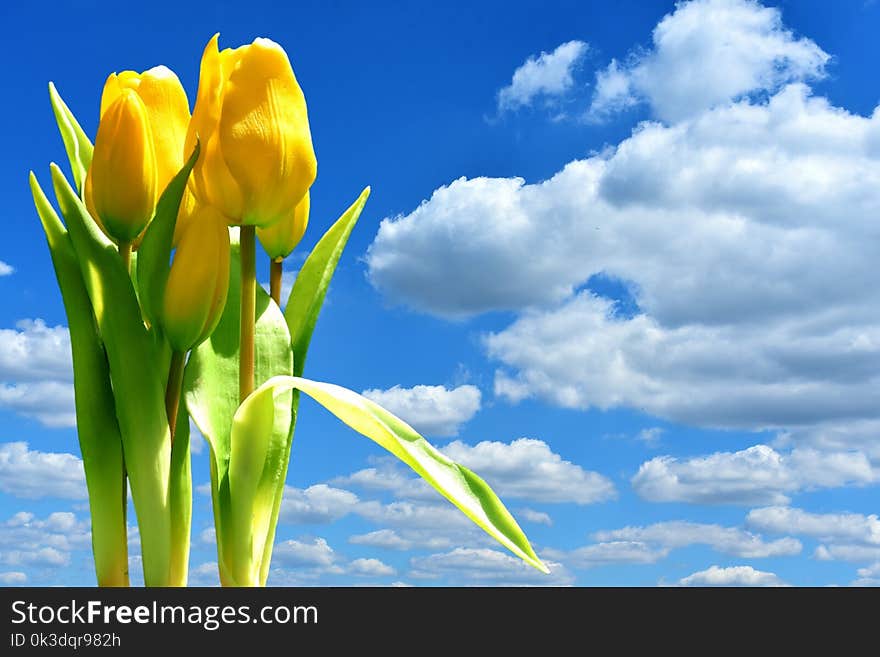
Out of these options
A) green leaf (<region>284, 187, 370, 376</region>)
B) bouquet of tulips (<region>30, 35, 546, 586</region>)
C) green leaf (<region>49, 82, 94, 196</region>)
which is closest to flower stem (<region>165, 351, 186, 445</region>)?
bouquet of tulips (<region>30, 35, 546, 586</region>)

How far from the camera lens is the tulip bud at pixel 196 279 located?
5.05 feet

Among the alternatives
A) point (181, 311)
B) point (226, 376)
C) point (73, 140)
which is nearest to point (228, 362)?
point (226, 376)

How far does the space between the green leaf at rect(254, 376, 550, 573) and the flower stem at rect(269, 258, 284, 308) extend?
1.05 feet

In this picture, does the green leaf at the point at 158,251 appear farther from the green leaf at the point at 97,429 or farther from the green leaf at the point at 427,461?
the green leaf at the point at 427,461

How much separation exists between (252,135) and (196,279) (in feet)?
0.79

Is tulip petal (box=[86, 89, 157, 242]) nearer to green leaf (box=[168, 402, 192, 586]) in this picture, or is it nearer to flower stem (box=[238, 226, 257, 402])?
flower stem (box=[238, 226, 257, 402])

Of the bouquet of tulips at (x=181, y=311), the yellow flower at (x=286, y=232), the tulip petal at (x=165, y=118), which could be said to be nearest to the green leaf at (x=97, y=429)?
the bouquet of tulips at (x=181, y=311)

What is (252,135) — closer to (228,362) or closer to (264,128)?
(264,128)

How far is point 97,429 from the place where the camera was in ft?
5.27

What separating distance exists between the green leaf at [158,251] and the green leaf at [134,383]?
0.10ft

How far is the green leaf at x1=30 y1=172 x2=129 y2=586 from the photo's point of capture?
1.60 m
